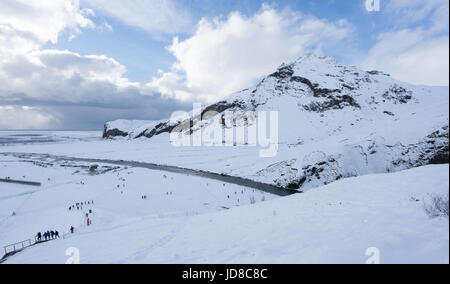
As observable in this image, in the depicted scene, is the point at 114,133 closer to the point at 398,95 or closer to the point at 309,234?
the point at 309,234

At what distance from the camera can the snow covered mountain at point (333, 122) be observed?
37.6 m

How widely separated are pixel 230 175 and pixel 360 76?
14924cm

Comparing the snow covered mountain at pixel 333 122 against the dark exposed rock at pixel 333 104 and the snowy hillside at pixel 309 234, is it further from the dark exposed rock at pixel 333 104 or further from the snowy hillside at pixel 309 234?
the snowy hillside at pixel 309 234

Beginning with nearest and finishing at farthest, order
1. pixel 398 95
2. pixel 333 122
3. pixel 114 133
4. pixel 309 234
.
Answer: pixel 309 234 < pixel 333 122 < pixel 398 95 < pixel 114 133

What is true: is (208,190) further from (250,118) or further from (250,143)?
(250,118)

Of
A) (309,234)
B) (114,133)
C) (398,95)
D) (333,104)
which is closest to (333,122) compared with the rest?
(333,104)

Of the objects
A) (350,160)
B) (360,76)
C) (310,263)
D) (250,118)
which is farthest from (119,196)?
(360,76)

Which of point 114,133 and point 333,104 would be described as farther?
point 114,133

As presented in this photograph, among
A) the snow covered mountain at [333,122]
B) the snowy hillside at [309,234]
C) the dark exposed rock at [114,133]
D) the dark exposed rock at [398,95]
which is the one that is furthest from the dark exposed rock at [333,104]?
the dark exposed rock at [114,133]

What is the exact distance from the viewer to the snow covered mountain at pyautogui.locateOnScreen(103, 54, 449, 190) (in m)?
37.6

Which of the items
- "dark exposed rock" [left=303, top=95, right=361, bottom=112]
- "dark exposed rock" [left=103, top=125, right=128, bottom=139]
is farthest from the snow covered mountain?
"dark exposed rock" [left=303, top=95, right=361, bottom=112]

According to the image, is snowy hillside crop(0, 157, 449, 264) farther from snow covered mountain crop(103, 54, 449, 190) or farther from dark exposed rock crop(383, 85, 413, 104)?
dark exposed rock crop(383, 85, 413, 104)

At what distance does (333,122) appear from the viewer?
363 ft
